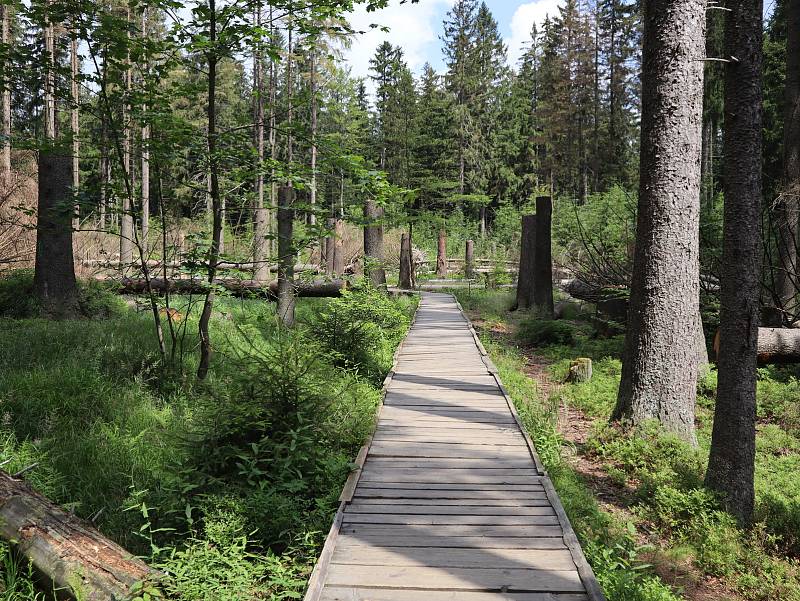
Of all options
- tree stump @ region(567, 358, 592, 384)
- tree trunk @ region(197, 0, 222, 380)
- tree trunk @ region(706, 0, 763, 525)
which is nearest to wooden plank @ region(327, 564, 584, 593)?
tree trunk @ region(706, 0, 763, 525)

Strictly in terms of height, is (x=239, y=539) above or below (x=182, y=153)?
below

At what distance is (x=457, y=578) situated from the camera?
3004 mm

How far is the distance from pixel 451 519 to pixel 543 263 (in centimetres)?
1084

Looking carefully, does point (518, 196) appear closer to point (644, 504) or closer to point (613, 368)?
point (613, 368)

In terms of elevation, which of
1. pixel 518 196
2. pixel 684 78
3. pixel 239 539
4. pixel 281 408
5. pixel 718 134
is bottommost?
pixel 239 539

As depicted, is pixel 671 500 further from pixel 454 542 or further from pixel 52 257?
pixel 52 257

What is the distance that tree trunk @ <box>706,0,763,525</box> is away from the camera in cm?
467

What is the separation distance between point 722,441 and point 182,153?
593 cm

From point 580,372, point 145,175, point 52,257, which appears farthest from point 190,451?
point 145,175

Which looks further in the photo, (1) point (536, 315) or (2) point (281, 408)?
(1) point (536, 315)

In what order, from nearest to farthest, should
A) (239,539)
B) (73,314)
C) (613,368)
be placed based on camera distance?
(239,539) < (613,368) < (73,314)

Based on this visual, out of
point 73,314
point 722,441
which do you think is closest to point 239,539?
point 722,441

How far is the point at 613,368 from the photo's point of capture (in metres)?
9.26

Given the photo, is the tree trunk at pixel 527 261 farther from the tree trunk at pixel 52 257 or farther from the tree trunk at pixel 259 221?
Result: the tree trunk at pixel 52 257
